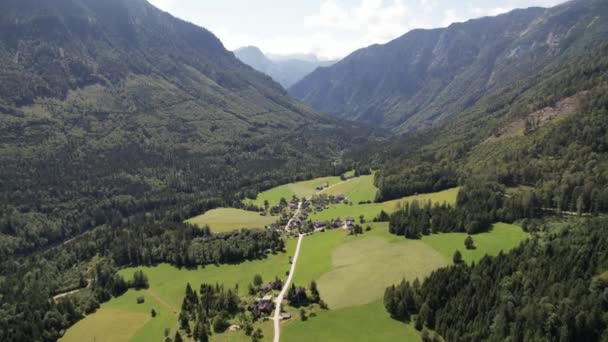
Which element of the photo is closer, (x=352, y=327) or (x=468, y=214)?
(x=352, y=327)

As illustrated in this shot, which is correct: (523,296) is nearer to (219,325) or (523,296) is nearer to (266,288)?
(266,288)

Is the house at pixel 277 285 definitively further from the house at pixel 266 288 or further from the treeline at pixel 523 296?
the treeline at pixel 523 296

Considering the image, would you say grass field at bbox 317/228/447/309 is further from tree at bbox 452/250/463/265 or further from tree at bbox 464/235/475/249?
tree at bbox 464/235/475/249

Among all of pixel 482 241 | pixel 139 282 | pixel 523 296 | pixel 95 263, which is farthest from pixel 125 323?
pixel 482 241

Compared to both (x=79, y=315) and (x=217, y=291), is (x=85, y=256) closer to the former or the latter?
(x=79, y=315)

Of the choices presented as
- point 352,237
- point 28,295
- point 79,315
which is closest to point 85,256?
point 28,295
